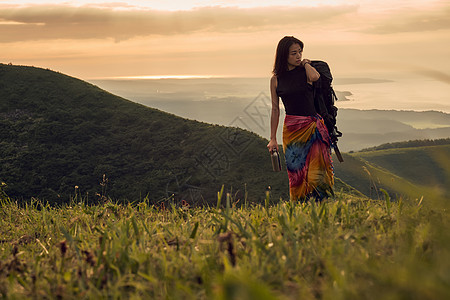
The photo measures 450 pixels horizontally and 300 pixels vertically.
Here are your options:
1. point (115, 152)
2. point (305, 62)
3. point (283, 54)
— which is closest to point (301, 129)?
point (305, 62)

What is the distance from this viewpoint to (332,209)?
423 cm

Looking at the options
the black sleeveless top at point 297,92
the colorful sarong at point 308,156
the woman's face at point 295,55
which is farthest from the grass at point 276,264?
the woman's face at point 295,55

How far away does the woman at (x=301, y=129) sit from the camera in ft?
22.0

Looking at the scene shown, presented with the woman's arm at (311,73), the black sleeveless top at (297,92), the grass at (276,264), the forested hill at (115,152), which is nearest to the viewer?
the grass at (276,264)

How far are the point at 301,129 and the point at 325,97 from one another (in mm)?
699

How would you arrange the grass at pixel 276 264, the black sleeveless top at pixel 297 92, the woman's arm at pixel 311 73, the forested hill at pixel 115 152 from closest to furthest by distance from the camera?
the grass at pixel 276 264
the woman's arm at pixel 311 73
the black sleeveless top at pixel 297 92
the forested hill at pixel 115 152

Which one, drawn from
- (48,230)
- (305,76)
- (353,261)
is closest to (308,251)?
(353,261)

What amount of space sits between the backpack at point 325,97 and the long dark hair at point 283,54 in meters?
0.44

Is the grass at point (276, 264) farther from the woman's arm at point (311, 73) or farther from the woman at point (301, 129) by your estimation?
the woman's arm at point (311, 73)

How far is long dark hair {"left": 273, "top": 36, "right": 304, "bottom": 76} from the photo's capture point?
671 cm

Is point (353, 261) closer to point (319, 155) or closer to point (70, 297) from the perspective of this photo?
point (70, 297)

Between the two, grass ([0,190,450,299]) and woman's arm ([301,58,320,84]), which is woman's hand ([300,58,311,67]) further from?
grass ([0,190,450,299])

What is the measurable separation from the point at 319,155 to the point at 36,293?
4748 mm

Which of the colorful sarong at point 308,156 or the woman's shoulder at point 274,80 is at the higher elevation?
the woman's shoulder at point 274,80
